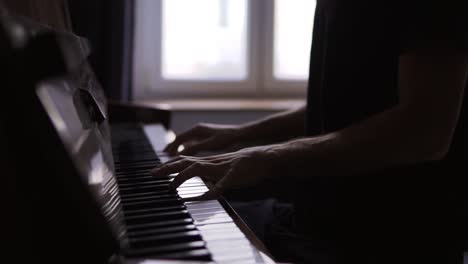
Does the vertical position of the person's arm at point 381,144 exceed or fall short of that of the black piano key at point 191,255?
it exceeds it

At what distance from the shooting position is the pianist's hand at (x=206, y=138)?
49.9 inches

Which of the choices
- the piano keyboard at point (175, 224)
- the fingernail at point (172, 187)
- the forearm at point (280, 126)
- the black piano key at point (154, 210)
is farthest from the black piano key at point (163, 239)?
the forearm at point (280, 126)

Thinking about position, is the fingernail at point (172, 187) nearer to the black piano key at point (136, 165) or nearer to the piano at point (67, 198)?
the piano at point (67, 198)

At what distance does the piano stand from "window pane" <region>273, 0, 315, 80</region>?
216 cm

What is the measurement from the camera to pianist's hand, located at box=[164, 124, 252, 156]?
1269 millimetres

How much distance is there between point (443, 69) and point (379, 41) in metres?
0.19

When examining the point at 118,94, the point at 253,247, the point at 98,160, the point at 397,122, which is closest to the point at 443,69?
the point at 397,122

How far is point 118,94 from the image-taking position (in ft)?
7.53

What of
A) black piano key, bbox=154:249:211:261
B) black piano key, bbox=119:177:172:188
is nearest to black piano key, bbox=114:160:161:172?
black piano key, bbox=119:177:172:188

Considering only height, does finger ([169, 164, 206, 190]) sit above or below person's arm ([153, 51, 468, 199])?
below

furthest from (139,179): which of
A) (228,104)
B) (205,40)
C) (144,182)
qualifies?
(205,40)

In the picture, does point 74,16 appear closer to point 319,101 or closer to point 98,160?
point 319,101

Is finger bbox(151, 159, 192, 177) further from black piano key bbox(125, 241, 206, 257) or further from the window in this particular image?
the window

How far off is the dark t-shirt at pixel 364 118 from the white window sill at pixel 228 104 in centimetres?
133
